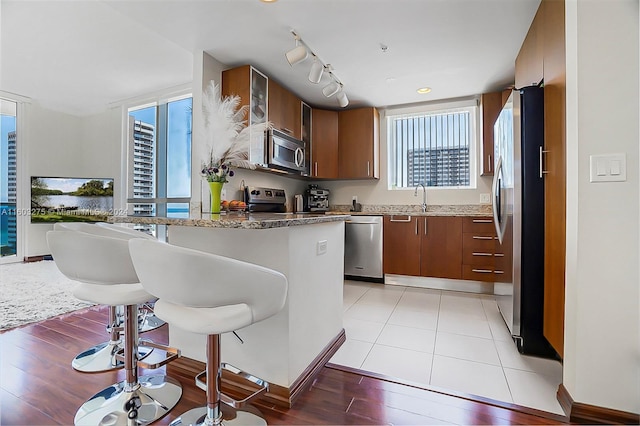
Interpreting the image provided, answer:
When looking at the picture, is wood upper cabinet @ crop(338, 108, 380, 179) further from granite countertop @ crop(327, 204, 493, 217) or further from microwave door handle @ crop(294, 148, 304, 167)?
microwave door handle @ crop(294, 148, 304, 167)

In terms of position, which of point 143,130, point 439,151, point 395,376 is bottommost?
point 395,376

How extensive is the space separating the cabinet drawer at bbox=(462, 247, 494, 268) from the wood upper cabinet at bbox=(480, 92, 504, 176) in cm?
101

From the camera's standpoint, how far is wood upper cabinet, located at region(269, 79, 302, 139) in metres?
3.27

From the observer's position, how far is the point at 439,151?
4.19m

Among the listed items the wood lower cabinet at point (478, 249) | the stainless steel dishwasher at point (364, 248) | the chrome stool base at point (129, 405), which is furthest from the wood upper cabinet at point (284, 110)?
the chrome stool base at point (129, 405)

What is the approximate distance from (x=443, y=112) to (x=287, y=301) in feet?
12.1

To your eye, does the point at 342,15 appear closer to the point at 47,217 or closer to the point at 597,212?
the point at 597,212

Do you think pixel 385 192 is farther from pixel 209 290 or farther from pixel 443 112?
pixel 209 290

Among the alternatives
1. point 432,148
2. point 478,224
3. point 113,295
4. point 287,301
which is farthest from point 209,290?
point 432,148

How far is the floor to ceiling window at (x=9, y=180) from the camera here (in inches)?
180

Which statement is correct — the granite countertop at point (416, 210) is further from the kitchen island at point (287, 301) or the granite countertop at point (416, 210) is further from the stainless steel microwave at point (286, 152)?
the kitchen island at point (287, 301)

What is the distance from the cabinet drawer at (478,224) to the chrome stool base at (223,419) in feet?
9.55

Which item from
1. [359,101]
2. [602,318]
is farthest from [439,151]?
[602,318]

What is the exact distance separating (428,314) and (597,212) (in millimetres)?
1686
